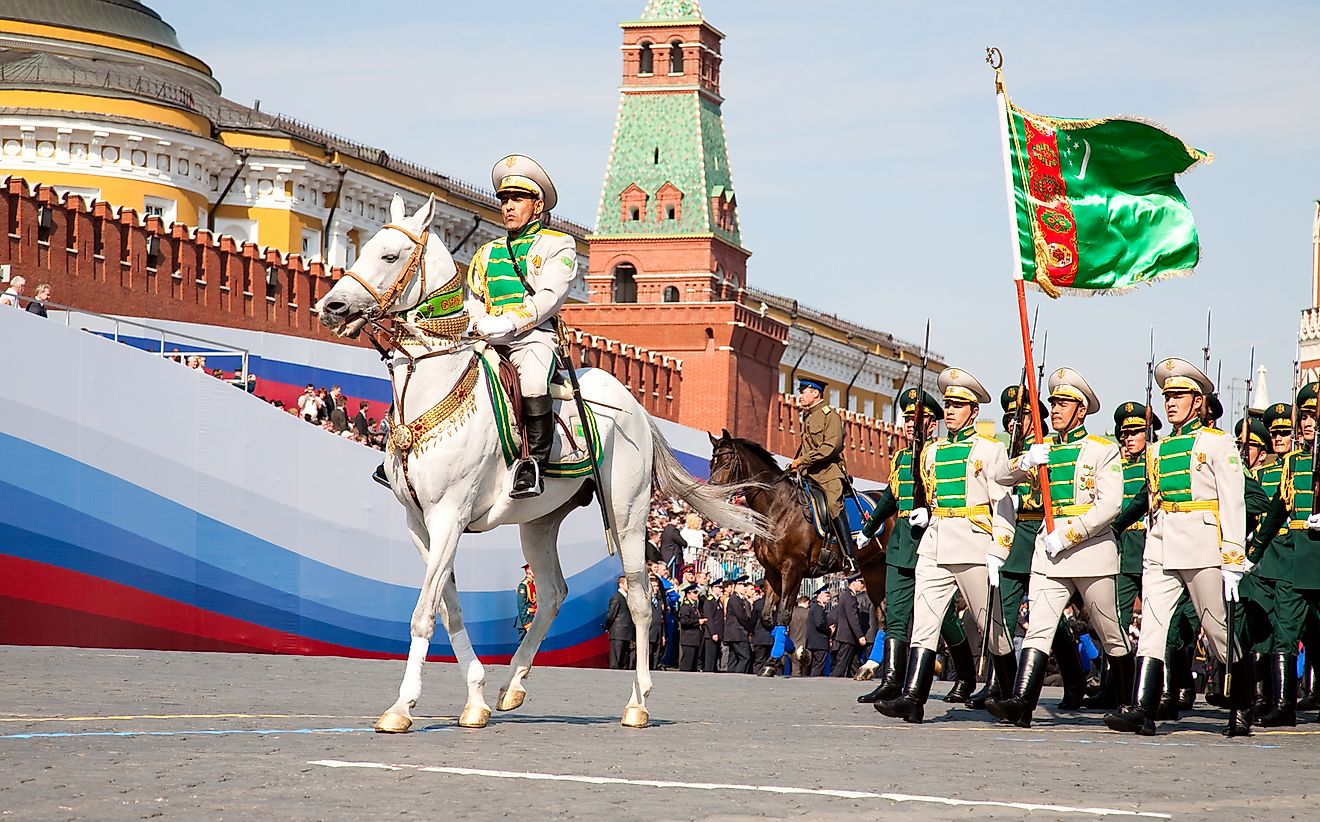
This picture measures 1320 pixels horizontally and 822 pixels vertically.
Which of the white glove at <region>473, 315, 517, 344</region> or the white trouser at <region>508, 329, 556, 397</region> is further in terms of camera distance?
the white trouser at <region>508, 329, 556, 397</region>

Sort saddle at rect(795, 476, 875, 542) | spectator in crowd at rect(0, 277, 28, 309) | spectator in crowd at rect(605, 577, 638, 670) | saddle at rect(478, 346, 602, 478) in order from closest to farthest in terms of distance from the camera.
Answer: saddle at rect(478, 346, 602, 478)
spectator in crowd at rect(0, 277, 28, 309)
saddle at rect(795, 476, 875, 542)
spectator in crowd at rect(605, 577, 638, 670)

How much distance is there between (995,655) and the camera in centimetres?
1278

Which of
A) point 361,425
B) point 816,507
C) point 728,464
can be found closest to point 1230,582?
point 816,507

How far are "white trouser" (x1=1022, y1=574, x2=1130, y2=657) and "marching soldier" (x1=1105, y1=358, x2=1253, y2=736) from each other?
0.30 metres

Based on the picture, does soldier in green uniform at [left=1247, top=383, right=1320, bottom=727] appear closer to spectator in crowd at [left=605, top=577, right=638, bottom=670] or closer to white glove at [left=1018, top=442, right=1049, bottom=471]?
white glove at [left=1018, top=442, right=1049, bottom=471]

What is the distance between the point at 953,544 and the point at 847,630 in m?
11.1

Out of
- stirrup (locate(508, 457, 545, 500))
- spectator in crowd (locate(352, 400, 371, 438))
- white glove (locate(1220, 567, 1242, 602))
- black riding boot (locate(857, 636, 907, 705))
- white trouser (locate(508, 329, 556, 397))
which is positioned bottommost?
black riding boot (locate(857, 636, 907, 705))

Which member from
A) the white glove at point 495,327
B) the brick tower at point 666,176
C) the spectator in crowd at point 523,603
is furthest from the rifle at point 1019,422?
the brick tower at point 666,176

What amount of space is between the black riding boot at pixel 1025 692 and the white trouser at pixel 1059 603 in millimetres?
76

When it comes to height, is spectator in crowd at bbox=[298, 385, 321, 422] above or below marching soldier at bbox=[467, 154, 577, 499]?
above

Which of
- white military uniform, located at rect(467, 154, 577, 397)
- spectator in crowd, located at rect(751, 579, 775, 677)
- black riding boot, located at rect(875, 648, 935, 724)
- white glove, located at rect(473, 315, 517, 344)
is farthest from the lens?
spectator in crowd, located at rect(751, 579, 775, 677)

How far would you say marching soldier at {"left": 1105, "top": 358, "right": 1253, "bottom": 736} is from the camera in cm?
1163

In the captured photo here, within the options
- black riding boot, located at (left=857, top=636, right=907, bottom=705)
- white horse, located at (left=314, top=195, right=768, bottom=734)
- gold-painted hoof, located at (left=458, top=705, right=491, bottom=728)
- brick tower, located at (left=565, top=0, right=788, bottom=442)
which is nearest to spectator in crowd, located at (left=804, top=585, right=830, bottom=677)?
black riding boot, located at (left=857, top=636, right=907, bottom=705)

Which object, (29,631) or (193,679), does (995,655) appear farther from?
(29,631)
